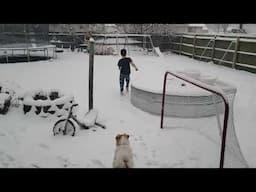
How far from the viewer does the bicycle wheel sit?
10.5ft

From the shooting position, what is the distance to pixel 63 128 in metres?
3.21

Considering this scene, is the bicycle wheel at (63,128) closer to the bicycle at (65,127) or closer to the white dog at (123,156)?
the bicycle at (65,127)

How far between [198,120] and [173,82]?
0.96 m

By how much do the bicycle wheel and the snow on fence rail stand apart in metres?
5.91

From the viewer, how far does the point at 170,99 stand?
391 cm

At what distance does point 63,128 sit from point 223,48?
7223 millimetres

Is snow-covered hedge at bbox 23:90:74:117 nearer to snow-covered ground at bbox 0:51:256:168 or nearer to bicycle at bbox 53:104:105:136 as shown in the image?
snow-covered ground at bbox 0:51:256:168

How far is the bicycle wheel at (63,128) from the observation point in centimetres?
319

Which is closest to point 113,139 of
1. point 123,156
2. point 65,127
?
point 65,127

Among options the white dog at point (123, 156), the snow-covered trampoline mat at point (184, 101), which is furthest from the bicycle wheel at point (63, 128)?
the snow-covered trampoline mat at point (184, 101)

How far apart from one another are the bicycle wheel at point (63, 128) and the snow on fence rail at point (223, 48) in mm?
5912

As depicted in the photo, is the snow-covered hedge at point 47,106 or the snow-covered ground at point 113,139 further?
the snow-covered hedge at point 47,106
